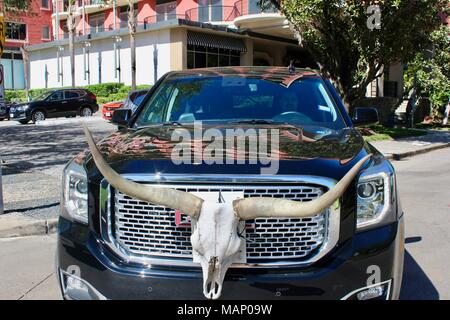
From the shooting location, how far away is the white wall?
32.5m

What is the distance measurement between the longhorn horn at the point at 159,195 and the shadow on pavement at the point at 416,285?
2319 mm

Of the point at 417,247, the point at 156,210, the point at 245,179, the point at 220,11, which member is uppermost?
the point at 220,11

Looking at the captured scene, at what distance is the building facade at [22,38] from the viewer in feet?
167

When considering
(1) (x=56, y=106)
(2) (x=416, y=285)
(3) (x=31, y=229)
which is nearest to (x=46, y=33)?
(1) (x=56, y=106)

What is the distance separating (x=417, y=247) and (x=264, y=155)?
3.35 meters

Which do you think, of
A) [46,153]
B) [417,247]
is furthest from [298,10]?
[417,247]

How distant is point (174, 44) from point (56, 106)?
9228 millimetres

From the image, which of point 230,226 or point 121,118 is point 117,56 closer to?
point 121,118

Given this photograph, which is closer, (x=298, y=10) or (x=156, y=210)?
(x=156, y=210)

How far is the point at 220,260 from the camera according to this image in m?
2.63

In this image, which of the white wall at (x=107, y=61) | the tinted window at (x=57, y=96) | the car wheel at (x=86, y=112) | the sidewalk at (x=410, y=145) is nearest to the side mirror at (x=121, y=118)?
the sidewalk at (x=410, y=145)

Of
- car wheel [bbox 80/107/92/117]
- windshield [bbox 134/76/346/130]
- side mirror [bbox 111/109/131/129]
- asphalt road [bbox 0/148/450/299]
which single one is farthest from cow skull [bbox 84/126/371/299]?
car wheel [bbox 80/107/92/117]

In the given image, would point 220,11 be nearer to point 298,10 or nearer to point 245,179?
point 298,10

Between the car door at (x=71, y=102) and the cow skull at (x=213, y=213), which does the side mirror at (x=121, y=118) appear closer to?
the cow skull at (x=213, y=213)
